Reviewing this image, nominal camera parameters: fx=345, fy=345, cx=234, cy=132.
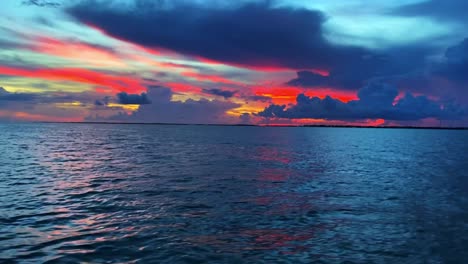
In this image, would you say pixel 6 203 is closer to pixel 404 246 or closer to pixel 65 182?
pixel 65 182

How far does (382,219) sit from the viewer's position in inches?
811

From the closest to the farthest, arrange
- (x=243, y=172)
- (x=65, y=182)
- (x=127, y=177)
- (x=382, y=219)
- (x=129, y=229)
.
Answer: (x=129, y=229) < (x=382, y=219) < (x=65, y=182) < (x=127, y=177) < (x=243, y=172)

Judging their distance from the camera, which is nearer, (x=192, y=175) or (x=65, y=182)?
(x=65, y=182)

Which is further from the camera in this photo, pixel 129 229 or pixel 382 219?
pixel 382 219

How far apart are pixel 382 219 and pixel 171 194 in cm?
1500

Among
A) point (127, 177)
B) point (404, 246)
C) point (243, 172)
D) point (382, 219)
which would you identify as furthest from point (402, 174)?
point (127, 177)

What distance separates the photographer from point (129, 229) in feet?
57.7

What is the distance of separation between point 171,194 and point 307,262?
15.1 m

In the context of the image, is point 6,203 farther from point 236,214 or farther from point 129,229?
point 236,214

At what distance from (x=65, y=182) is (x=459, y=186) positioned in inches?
1466

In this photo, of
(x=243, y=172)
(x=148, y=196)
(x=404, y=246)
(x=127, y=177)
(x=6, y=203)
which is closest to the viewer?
(x=404, y=246)

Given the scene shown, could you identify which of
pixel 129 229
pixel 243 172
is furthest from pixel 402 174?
pixel 129 229

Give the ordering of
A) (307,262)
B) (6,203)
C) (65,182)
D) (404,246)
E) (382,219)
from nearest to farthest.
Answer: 1. (307,262)
2. (404,246)
3. (382,219)
4. (6,203)
5. (65,182)

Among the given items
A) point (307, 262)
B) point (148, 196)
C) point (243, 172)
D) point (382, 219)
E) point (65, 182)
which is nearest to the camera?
point (307, 262)
